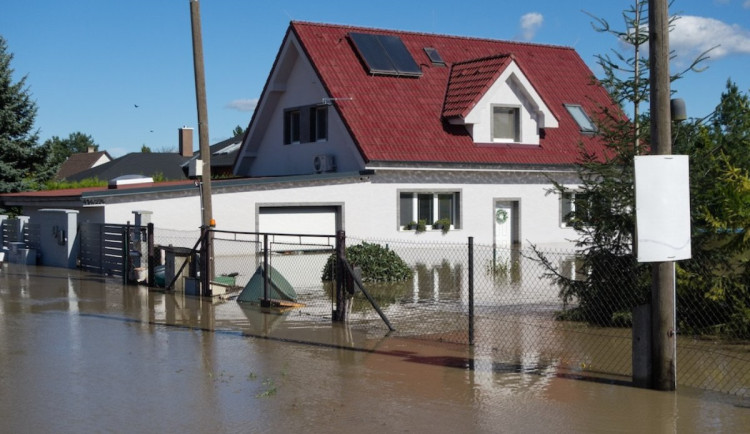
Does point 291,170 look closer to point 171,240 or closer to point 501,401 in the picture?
point 171,240

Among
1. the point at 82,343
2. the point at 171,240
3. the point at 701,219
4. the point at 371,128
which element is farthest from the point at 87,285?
the point at 701,219

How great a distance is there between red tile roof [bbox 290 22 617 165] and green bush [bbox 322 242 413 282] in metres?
5.75

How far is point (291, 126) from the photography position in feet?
100

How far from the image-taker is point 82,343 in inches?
486

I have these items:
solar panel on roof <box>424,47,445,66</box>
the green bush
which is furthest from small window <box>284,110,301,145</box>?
the green bush

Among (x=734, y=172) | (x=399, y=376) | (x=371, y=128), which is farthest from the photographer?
(x=371, y=128)

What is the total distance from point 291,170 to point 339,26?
16.7 ft

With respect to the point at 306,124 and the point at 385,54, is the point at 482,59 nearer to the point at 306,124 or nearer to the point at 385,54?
the point at 385,54

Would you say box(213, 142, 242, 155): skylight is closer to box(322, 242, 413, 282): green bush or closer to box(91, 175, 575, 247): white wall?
box(91, 175, 575, 247): white wall

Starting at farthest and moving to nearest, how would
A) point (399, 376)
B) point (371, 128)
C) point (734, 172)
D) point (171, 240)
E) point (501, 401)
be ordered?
point (371, 128)
point (171, 240)
point (734, 172)
point (399, 376)
point (501, 401)

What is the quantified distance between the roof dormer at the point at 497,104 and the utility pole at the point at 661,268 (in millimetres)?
18969

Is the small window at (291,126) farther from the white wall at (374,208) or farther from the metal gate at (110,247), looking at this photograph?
the metal gate at (110,247)

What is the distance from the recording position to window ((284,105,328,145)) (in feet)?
94.8

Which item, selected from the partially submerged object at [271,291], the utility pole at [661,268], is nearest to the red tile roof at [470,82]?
the partially submerged object at [271,291]
